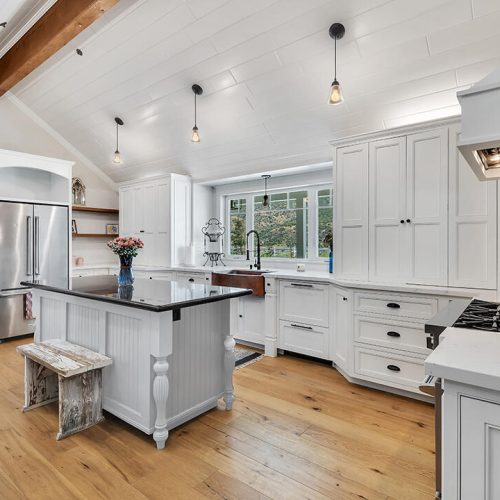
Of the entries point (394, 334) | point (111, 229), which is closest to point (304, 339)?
point (394, 334)

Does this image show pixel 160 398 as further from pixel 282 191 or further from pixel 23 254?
pixel 23 254

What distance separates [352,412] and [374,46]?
271 centimetres

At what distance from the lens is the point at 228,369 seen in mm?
2576

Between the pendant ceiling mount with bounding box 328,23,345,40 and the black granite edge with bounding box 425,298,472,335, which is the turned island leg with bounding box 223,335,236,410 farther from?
the pendant ceiling mount with bounding box 328,23,345,40

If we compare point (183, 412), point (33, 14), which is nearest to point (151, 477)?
point (183, 412)

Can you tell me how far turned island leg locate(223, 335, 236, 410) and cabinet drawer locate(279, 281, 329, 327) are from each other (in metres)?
1.20

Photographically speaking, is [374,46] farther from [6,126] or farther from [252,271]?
[6,126]

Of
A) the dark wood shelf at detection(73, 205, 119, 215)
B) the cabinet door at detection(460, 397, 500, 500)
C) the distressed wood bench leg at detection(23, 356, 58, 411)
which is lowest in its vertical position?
the distressed wood bench leg at detection(23, 356, 58, 411)

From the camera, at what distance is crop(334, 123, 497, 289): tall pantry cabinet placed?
8.46 feet

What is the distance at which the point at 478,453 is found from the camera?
2.84 ft

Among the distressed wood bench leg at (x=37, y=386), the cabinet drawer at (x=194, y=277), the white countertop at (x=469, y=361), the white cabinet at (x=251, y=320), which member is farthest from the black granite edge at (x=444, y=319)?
the cabinet drawer at (x=194, y=277)

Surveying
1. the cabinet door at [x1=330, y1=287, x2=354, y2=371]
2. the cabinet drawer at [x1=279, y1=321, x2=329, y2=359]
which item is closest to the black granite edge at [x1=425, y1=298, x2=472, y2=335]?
the cabinet door at [x1=330, y1=287, x2=354, y2=371]

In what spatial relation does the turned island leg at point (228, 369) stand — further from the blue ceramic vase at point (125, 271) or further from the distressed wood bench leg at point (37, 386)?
the distressed wood bench leg at point (37, 386)

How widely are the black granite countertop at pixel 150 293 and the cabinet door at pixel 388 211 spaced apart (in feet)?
4.21
